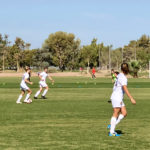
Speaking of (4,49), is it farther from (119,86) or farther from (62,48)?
(119,86)

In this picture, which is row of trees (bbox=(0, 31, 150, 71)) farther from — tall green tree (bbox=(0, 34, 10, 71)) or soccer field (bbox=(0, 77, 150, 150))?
soccer field (bbox=(0, 77, 150, 150))

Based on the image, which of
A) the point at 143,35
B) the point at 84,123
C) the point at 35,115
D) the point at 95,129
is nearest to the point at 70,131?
the point at 95,129

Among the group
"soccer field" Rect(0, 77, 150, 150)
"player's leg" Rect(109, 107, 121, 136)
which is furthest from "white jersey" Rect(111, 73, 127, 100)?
"soccer field" Rect(0, 77, 150, 150)

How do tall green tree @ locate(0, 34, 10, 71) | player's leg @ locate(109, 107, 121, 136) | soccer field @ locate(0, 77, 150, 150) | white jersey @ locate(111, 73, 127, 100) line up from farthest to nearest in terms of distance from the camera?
1. tall green tree @ locate(0, 34, 10, 71)
2. player's leg @ locate(109, 107, 121, 136)
3. white jersey @ locate(111, 73, 127, 100)
4. soccer field @ locate(0, 77, 150, 150)

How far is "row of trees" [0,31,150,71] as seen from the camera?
123838 mm

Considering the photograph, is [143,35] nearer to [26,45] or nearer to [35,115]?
[26,45]

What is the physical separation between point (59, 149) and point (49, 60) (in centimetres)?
12359

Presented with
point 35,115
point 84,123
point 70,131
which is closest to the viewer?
point 70,131

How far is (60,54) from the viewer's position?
131m

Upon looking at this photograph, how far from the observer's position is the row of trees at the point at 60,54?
12384 centimetres

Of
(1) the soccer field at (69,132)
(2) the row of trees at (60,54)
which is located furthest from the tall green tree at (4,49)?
(1) the soccer field at (69,132)

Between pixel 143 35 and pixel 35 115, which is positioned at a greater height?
pixel 143 35

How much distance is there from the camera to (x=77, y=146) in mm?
10273

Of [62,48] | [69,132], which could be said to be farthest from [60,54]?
[69,132]
